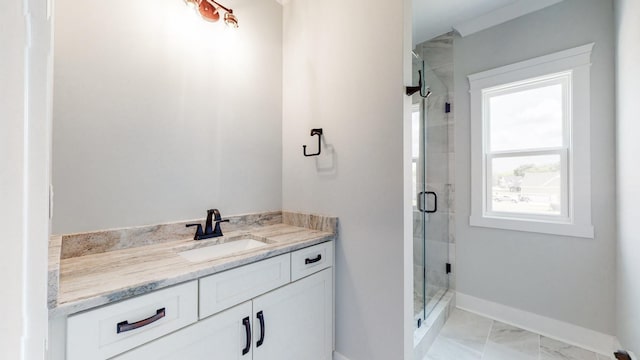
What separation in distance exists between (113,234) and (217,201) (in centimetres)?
58

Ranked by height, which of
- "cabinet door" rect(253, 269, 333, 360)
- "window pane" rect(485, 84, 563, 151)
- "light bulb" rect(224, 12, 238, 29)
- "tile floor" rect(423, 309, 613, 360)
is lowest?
"tile floor" rect(423, 309, 613, 360)

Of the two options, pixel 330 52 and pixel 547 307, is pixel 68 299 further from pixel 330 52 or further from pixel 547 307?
pixel 547 307

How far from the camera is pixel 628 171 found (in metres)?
1.59

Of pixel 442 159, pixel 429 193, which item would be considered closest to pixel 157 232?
pixel 429 193

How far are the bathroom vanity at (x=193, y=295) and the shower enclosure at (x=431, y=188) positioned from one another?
93 centimetres

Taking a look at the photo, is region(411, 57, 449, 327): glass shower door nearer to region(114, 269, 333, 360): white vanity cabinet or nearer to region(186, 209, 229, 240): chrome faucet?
region(114, 269, 333, 360): white vanity cabinet

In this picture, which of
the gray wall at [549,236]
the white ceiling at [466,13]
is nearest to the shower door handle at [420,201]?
the gray wall at [549,236]

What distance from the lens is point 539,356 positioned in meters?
1.86

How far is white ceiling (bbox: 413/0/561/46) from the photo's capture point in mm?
2205

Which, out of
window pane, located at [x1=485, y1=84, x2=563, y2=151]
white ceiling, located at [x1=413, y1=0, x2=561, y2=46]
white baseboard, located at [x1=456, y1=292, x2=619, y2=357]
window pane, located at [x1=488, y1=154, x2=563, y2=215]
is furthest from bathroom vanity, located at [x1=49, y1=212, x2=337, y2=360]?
white ceiling, located at [x1=413, y1=0, x2=561, y2=46]

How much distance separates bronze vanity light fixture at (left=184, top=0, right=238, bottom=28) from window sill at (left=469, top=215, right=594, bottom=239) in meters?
2.61

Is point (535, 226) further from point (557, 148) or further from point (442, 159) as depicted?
point (442, 159)

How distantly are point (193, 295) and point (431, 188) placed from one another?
2256 millimetres

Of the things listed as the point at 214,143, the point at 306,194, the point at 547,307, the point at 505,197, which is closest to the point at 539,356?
the point at 547,307
